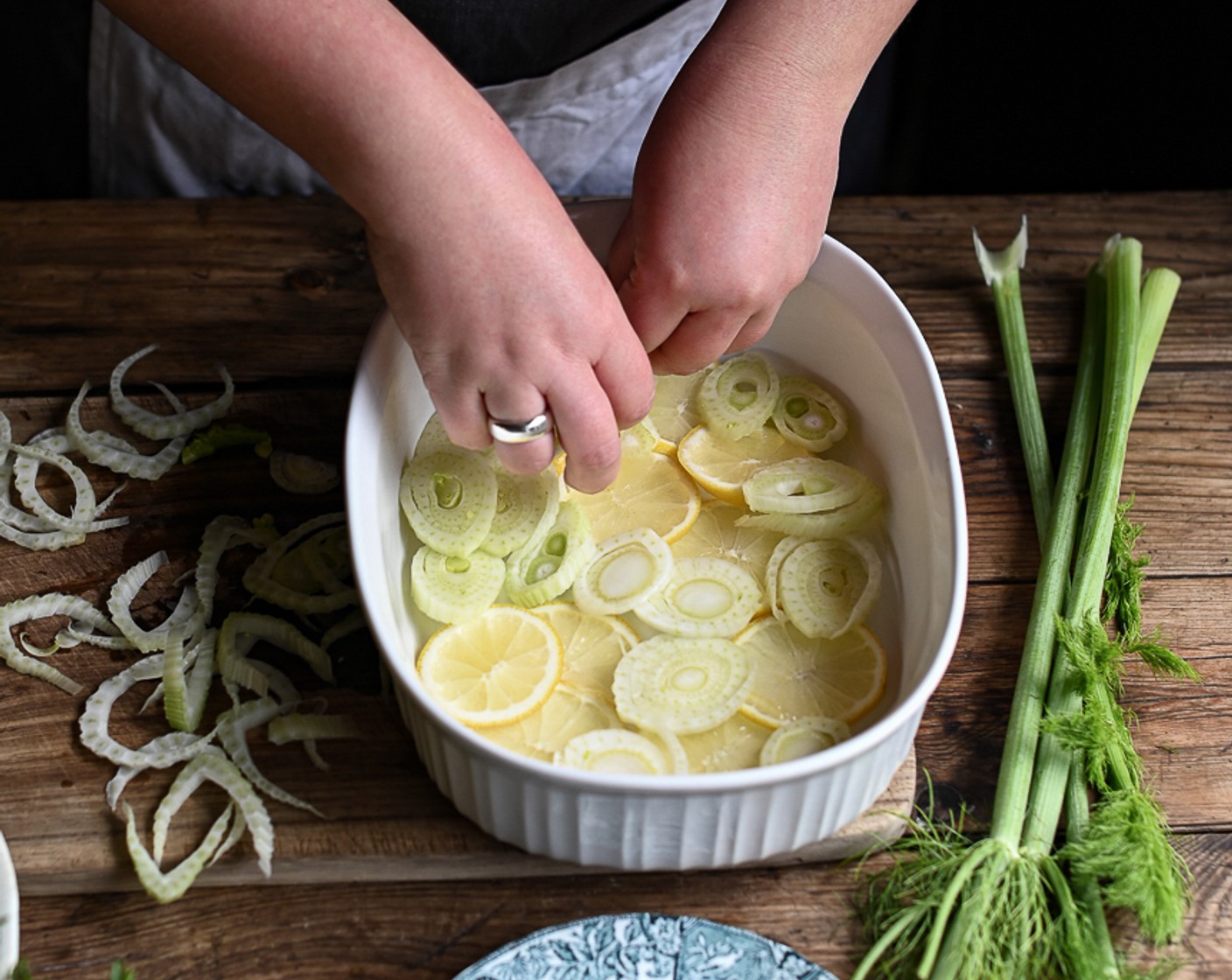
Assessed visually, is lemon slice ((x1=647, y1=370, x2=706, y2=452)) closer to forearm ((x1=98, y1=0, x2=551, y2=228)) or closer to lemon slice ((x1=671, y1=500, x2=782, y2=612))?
lemon slice ((x1=671, y1=500, x2=782, y2=612))

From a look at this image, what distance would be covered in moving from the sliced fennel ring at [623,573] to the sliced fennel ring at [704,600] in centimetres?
1

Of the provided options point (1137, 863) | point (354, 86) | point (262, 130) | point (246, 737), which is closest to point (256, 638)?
point (246, 737)

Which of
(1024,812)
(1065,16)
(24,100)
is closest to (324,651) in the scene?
(1024,812)

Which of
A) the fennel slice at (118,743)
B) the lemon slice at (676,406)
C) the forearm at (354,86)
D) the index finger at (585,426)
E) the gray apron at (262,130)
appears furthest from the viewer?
the gray apron at (262,130)

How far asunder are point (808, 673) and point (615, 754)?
0.69ft

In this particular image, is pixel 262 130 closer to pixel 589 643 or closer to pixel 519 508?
pixel 519 508

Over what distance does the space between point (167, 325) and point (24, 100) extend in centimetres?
47

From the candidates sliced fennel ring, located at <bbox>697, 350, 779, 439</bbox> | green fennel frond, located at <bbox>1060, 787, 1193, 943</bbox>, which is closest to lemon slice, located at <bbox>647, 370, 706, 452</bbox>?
sliced fennel ring, located at <bbox>697, 350, 779, 439</bbox>

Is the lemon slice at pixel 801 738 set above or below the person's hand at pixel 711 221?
below

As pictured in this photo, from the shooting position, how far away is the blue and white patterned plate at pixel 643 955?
3.11 ft

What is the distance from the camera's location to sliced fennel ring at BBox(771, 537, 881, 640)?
3.58 ft

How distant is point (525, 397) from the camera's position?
0.96 metres

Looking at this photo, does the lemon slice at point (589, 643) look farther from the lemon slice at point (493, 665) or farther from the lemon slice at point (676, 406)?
the lemon slice at point (676, 406)

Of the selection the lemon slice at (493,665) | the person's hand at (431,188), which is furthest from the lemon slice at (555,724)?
the person's hand at (431,188)
